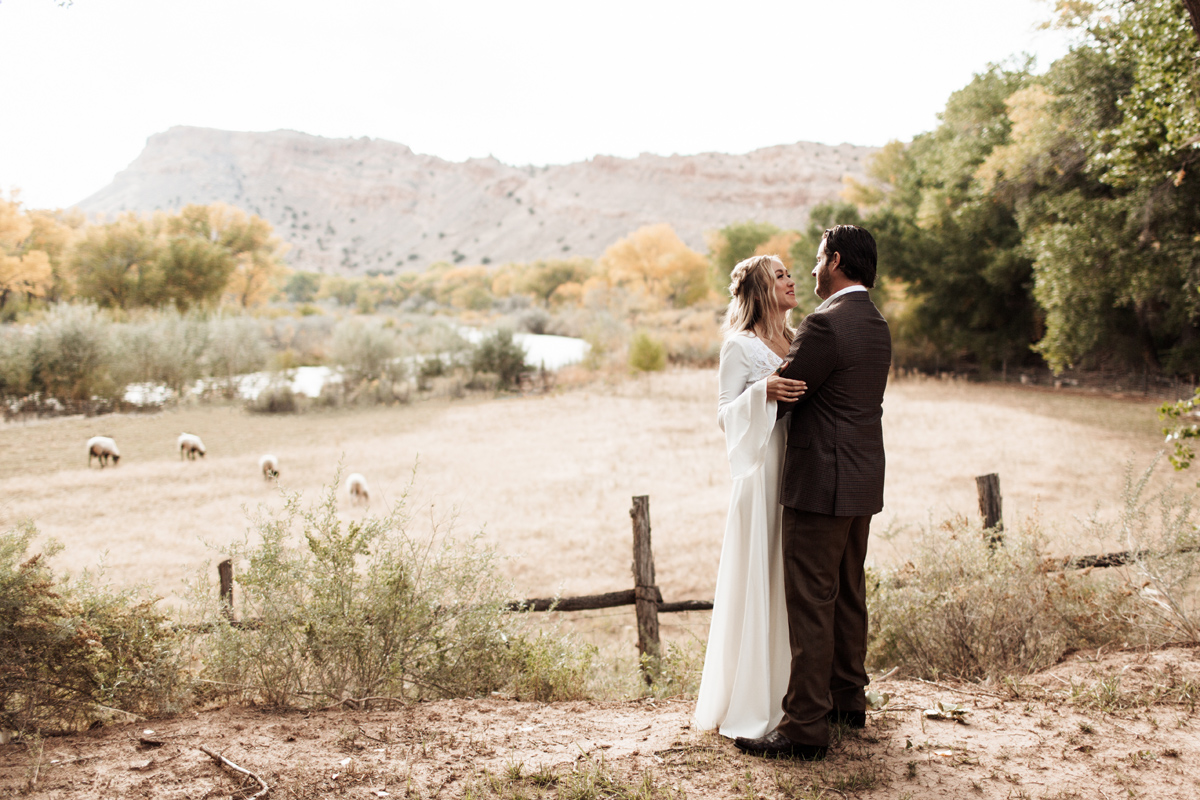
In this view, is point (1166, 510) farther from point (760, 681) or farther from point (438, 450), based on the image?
point (438, 450)

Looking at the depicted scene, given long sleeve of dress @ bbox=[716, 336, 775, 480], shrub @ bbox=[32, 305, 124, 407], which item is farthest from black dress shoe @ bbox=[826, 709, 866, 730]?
shrub @ bbox=[32, 305, 124, 407]

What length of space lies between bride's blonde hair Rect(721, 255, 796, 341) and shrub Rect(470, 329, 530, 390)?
23.7 metres

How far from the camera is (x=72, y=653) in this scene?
3.10 meters

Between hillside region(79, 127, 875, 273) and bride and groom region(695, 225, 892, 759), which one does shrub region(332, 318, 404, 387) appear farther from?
hillside region(79, 127, 875, 273)

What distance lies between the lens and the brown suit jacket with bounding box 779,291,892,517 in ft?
8.44

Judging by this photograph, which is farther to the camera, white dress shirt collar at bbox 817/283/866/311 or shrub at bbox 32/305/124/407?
shrub at bbox 32/305/124/407

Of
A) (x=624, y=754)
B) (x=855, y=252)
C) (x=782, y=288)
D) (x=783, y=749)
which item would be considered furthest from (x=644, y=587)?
(x=855, y=252)

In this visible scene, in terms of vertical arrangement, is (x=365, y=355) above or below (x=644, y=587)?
above

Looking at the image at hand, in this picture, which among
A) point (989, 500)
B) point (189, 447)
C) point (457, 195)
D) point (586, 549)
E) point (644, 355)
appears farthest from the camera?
point (457, 195)

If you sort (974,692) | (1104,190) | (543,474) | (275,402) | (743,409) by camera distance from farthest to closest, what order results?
(275,402), (1104,190), (543,474), (974,692), (743,409)

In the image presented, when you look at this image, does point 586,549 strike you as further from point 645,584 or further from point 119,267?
point 119,267

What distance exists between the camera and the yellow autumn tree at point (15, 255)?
15.8 metres

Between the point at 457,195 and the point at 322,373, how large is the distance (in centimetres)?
11408

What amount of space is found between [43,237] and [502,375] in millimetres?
18728
